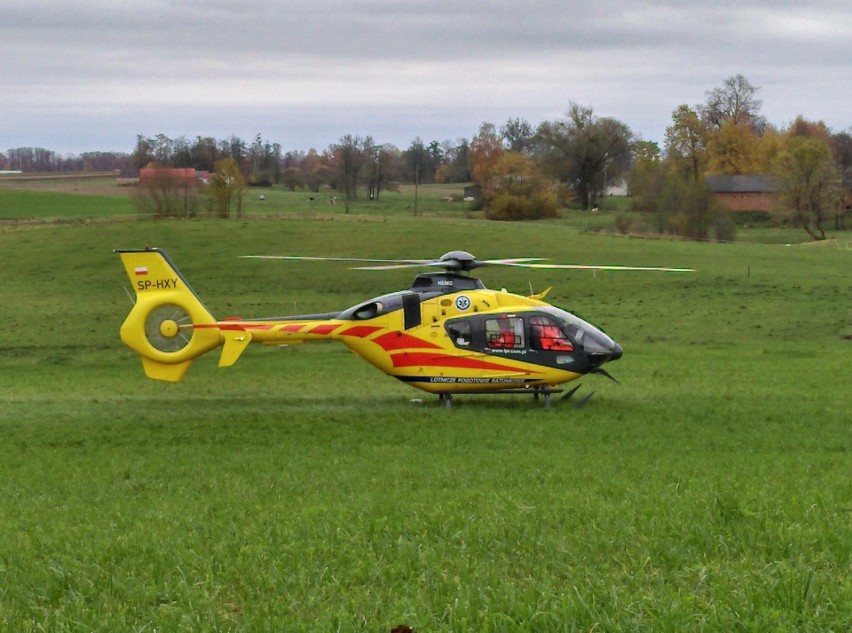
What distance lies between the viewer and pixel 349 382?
28.3 m

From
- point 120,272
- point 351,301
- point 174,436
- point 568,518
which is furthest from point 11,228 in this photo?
point 568,518

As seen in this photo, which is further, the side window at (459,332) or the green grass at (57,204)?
the green grass at (57,204)

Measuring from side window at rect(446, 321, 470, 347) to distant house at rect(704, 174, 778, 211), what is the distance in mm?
98571

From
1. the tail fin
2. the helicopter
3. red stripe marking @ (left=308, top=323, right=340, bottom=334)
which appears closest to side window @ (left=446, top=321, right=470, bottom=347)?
the helicopter

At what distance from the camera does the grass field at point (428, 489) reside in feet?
21.0

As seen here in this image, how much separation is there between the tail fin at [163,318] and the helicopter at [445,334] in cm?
3

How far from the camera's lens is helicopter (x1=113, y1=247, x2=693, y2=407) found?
75.0 feet

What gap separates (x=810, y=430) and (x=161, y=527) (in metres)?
12.6

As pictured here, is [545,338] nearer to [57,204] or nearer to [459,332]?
[459,332]

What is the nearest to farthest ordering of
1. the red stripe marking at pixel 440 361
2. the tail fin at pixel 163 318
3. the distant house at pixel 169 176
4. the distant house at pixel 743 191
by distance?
the red stripe marking at pixel 440 361 < the tail fin at pixel 163 318 < the distant house at pixel 169 176 < the distant house at pixel 743 191

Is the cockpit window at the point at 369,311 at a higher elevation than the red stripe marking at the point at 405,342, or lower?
higher

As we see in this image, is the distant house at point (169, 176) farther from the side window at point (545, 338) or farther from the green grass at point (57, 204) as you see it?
the side window at point (545, 338)

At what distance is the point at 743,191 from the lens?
11925 centimetres

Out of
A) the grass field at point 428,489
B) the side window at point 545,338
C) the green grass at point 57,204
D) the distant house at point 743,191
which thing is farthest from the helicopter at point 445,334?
the distant house at point 743,191
